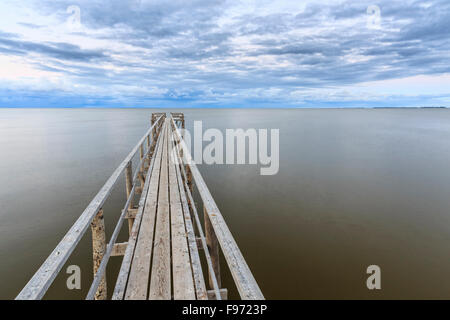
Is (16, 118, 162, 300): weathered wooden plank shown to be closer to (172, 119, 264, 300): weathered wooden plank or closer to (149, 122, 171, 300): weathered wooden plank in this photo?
(149, 122, 171, 300): weathered wooden plank

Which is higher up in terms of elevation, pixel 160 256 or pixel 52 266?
pixel 52 266

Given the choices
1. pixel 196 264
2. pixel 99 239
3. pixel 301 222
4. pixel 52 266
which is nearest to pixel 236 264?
pixel 196 264

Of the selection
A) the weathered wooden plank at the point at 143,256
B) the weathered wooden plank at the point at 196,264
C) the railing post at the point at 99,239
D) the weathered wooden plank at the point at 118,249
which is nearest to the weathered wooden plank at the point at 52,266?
the railing post at the point at 99,239

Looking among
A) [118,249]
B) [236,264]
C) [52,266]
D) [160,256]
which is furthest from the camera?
[118,249]

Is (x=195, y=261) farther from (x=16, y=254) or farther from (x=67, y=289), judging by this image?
(x=16, y=254)

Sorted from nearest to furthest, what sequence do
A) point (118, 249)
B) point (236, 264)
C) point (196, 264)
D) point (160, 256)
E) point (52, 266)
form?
point (52, 266) < point (236, 264) < point (196, 264) < point (160, 256) < point (118, 249)

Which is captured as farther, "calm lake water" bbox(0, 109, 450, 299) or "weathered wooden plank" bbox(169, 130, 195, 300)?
"calm lake water" bbox(0, 109, 450, 299)

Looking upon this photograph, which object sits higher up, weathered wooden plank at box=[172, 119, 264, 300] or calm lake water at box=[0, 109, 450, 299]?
weathered wooden plank at box=[172, 119, 264, 300]

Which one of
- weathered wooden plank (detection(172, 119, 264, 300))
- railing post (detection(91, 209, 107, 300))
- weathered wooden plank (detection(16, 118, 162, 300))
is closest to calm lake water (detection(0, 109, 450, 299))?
railing post (detection(91, 209, 107, 300))

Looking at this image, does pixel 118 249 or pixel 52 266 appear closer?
pixel 52 266

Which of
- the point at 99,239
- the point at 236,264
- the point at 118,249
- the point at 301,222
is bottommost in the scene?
the point at 301,222

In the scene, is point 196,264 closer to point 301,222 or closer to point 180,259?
point 180,259

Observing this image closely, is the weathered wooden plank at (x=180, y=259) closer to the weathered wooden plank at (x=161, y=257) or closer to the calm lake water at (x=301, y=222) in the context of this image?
the weathered wooden plank at (x=161, y=257)

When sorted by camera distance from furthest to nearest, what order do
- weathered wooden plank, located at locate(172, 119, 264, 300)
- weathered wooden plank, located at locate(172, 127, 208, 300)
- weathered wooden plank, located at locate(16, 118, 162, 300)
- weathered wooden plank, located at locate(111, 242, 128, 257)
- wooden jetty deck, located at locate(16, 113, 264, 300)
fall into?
weathered wooden plank, located at locate(111, 242, 128, 257), weathered wooden plank, located at locate(172, 127, 208, 300), wooden jetty deck, located at locate(16, 113, 264, 300), weathered wooden plank, located at locate(172, 119, 264, 300), weathered wooden plank, located at locate(16, 118, 162, 300)
